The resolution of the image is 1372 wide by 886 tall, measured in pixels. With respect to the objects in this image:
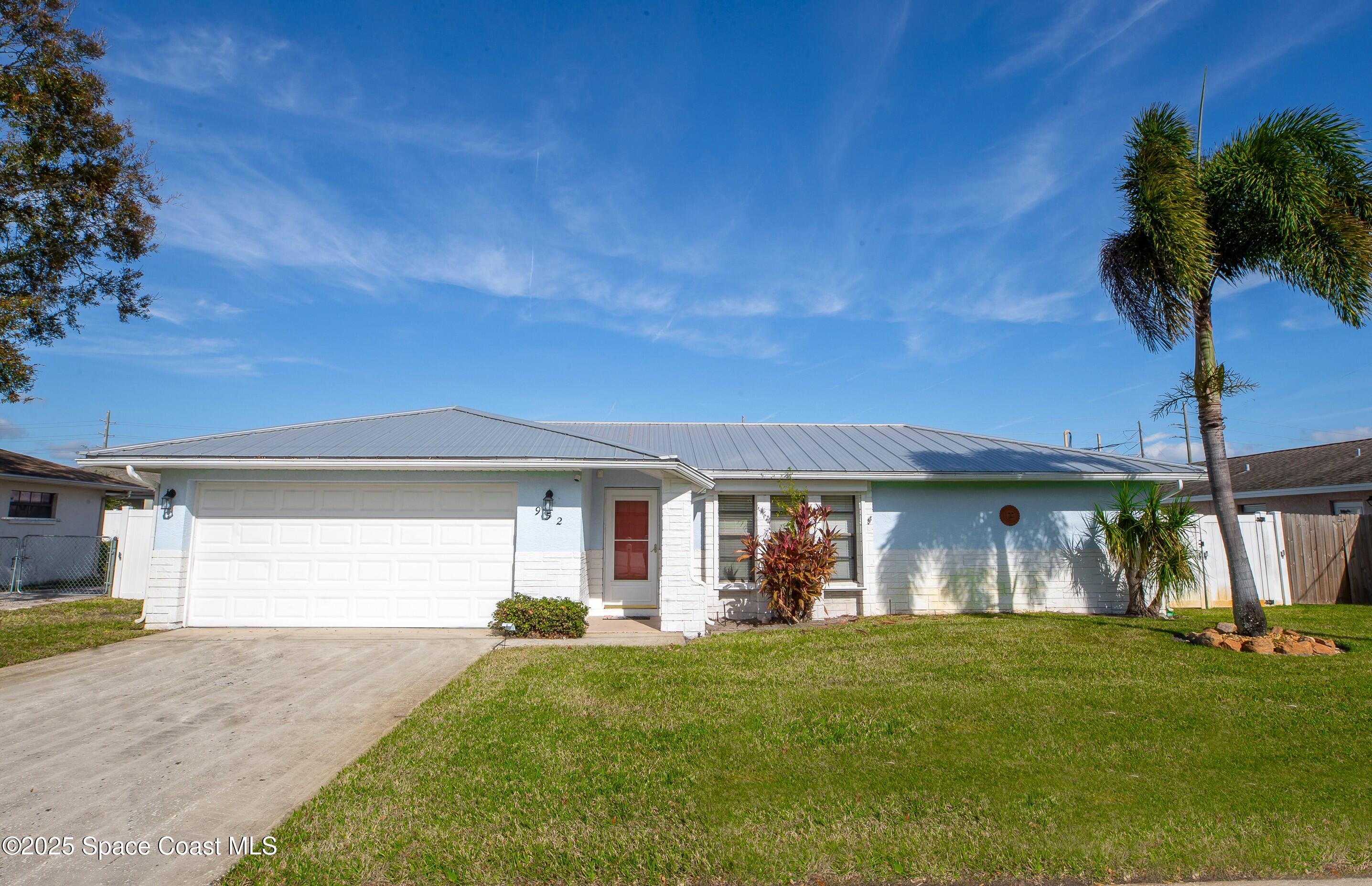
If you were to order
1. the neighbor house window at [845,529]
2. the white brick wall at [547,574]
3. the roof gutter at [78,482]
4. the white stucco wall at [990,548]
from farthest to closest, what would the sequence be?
1. the roof gutter at [78,482]
2. the white stucco wall at [990,548]
3. the neighbor house window at [845,529]
4. the white brick wall at [547,574]

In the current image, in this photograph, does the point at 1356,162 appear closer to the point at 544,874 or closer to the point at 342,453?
the point at 544,874

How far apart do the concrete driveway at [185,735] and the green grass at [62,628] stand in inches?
25.1

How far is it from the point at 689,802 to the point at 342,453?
876cm

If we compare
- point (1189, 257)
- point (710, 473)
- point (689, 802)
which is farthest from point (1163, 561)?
point (689, 802)

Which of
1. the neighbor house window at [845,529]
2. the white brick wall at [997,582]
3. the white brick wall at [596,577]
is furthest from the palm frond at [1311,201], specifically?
the white brick wall at [596,577]

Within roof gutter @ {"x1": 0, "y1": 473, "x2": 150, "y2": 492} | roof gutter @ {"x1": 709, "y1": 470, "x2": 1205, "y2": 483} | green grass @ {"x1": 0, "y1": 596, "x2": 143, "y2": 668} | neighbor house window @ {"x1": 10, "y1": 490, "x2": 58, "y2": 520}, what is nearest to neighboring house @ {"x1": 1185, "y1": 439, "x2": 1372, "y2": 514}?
roof gutter @ {"x1": 709, "y1": 470, "x2": 1205, "y2": 483}

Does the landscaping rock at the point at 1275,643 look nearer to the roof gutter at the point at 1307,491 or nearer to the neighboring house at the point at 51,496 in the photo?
the roof gutter at the point at 1307,491

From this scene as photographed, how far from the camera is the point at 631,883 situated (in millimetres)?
3504

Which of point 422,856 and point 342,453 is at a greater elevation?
point 342,453

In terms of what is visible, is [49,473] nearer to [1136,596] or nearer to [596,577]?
[596,577]

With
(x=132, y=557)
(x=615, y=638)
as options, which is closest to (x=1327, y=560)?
(x=615, y=638)

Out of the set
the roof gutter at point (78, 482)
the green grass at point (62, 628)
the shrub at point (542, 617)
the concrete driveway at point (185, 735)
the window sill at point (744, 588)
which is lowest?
the concrete driveway at point (185, 735)

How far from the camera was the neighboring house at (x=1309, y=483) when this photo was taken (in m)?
18.7

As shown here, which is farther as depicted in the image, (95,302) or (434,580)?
(95,302)
